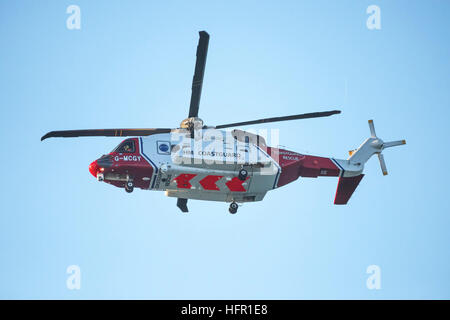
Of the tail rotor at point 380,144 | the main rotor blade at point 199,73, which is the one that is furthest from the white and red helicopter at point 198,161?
the tail rotor at point 380,144

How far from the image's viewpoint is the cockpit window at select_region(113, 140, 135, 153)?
26016mm

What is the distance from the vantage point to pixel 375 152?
98.7 feet

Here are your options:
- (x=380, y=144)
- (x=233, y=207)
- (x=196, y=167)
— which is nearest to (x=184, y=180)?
(x=196, y=167)

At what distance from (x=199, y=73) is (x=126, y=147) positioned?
3741 mm

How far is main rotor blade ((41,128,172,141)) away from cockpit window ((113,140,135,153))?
18.0 inches

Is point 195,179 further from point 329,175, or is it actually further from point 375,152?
point 375,152

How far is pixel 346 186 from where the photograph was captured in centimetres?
3017

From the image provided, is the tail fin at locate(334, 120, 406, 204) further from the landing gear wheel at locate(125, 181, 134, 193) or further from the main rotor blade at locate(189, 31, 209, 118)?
the landing gear wheel at locate(125, 181, 134, 193)

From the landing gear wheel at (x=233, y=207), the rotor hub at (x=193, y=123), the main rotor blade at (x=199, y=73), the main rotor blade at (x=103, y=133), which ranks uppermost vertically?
the main rotor blade at (x=199, y=73)

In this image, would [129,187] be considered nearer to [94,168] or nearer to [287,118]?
[94,168]

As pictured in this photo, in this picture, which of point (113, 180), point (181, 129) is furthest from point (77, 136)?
point (181, 129)

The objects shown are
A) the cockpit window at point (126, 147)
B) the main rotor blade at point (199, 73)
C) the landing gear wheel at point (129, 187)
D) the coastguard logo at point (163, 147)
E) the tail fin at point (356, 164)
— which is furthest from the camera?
the tail fin at point (356, 164)

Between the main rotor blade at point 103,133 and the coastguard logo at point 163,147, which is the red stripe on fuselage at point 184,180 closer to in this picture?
the coastguard logo at point 163,147

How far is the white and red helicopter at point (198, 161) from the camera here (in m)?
25.8
